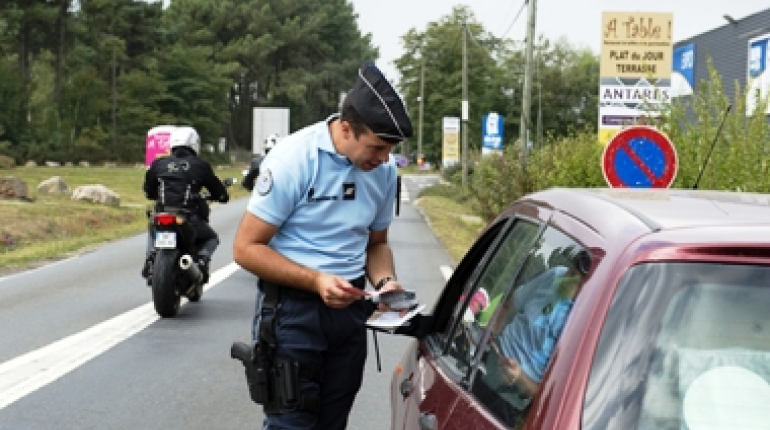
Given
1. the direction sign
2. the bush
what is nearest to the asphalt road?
the direction sign

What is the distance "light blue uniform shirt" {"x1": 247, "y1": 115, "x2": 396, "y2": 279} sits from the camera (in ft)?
13.0

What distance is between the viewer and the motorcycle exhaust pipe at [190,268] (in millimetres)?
10828

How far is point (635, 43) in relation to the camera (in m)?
17.8

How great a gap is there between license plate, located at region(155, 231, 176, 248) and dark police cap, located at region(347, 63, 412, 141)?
6.98 m

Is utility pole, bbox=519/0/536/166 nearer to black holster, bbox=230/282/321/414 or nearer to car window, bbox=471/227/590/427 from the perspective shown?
black holster, bbox=230/282/321/414

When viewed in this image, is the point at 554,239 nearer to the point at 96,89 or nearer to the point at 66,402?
the point at 66,402

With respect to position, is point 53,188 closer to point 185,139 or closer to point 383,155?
point 185,139

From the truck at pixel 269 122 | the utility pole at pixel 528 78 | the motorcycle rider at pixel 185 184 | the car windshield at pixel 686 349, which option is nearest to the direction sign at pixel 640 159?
the motorcycle rider at pixel 185 184

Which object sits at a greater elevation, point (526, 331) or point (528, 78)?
point (528, 78)

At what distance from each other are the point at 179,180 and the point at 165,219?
47cm

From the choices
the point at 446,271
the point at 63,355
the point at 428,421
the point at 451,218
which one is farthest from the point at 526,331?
the point at 451,218

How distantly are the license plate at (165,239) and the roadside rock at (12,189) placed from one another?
17696 millimetres

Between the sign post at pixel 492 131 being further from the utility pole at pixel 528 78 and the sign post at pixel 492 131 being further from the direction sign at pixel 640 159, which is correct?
the direction sign at pixel 640 159

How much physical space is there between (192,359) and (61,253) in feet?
33.5
